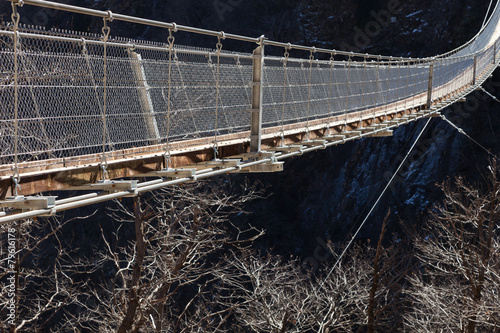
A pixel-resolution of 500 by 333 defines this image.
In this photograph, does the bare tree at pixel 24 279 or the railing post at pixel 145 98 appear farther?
the bare tree at pixel 24 279

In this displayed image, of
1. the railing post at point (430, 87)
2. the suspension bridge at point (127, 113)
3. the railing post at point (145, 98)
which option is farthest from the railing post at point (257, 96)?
the railing post at point (430, 87)

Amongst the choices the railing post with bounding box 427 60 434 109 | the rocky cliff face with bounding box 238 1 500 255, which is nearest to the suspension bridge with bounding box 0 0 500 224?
the railing post with bounding box 427 60 434 109

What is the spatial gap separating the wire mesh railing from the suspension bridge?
0.01 meters

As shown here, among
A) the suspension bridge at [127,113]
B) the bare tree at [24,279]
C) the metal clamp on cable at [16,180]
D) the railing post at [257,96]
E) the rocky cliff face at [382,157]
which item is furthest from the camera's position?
the rocky cliff face at [382,157]

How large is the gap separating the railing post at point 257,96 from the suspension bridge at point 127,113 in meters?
0.01

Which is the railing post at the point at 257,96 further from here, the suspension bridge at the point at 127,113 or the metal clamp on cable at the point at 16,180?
the metal clamp on cable at the point at 16,180

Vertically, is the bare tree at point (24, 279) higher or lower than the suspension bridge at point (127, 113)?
lower

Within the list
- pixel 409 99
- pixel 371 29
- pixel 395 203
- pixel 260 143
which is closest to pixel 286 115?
pixel 260 143

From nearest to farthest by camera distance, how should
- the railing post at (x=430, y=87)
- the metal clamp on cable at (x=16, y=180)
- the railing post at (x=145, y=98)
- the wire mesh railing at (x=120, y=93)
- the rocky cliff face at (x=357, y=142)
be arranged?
the metal clamp on cable at (x=16, y=180) → the wire mesh railing at (x=120, y=93) → the railing post at (x=145, y=98) → the railing post at (x=430, y=87) → the rocky cliff face at (x=357, y=142)

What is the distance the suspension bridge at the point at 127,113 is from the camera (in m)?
3.68

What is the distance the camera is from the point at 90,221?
24.8 meters

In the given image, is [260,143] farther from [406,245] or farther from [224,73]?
[406,245]

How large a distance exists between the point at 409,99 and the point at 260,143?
8335 millimetres

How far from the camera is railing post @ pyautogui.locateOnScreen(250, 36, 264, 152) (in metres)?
5.60
